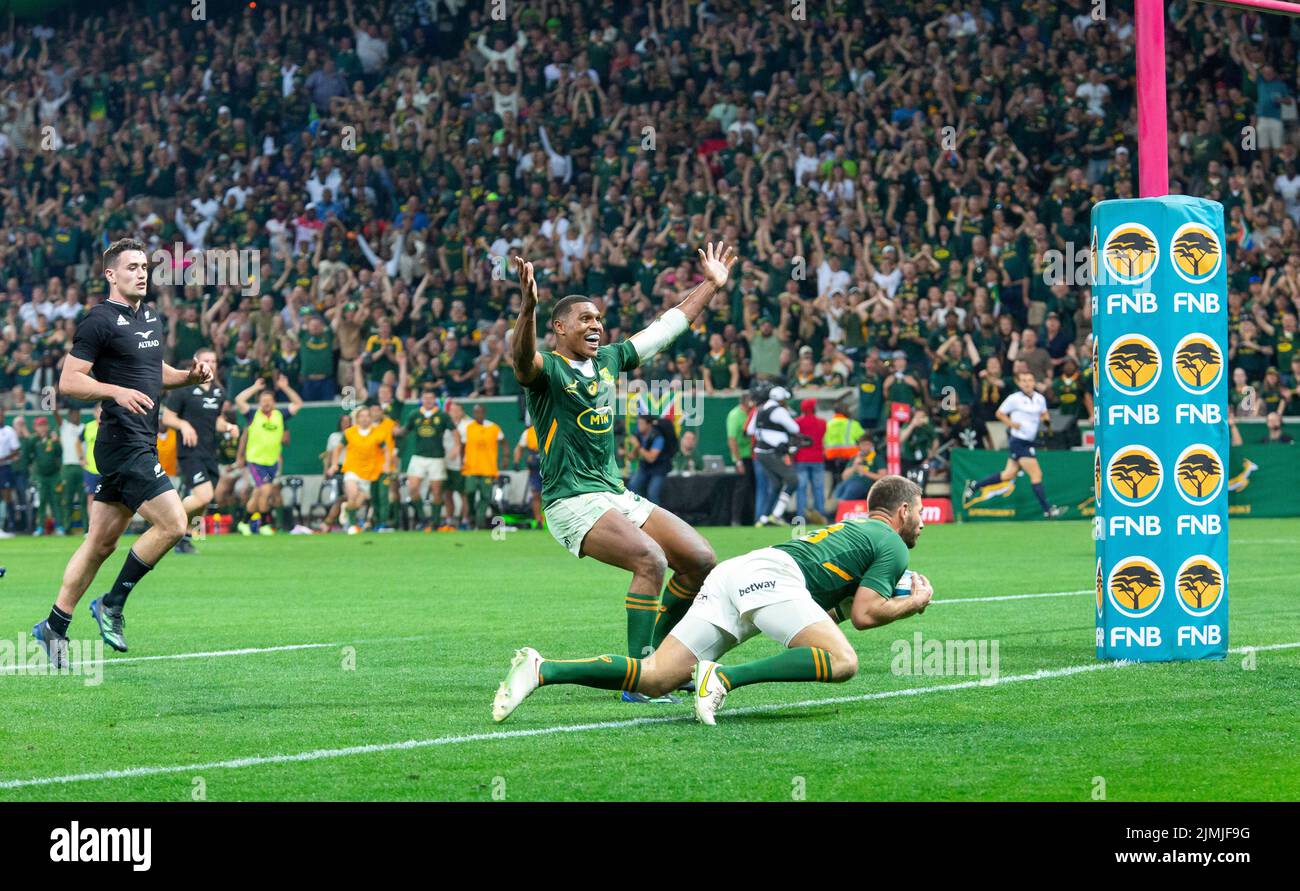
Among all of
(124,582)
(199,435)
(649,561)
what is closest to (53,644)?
(124,582)

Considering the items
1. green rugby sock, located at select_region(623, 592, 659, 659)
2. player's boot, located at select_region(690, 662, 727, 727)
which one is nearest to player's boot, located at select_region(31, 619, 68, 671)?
green rugby sock, located at select_region(623, 592, 659, 659)

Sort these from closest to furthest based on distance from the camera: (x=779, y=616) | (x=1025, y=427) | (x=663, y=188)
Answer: (x=779, y=616)
(x=1025, y=427)
(x=663, y=188)

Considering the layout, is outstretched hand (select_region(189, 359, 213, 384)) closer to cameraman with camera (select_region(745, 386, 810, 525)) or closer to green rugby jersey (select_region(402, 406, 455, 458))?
cameraman with camera (select_region(745, 386, 810, 525))

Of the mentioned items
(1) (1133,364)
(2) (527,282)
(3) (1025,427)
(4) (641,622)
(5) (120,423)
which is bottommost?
(4) (641,622)

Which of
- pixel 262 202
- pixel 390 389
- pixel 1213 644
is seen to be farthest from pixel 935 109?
pixel 1213 644

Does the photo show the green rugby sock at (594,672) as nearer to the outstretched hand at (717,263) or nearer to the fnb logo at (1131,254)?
the outstretched hand at (717,263)

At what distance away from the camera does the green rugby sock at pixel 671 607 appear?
9188mm

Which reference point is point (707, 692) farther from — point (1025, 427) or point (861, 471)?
point (861, 471)

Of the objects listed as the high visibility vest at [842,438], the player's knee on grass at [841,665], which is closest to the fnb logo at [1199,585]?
the player's knee on grass at [841,665]

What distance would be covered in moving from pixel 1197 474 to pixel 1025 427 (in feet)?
53.5

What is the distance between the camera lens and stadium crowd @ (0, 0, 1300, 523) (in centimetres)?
2869

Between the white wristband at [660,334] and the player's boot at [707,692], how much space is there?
7.10 ft

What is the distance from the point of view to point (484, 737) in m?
7.80
